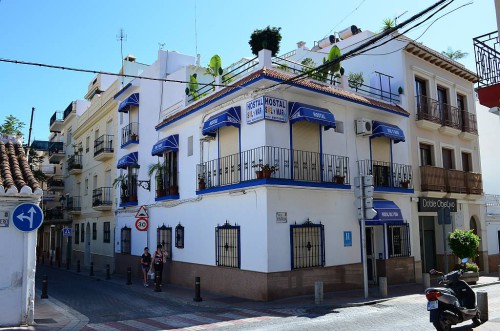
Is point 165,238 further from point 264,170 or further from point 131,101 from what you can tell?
point 264,170

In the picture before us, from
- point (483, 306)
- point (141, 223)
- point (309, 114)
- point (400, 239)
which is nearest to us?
point (483, 306)

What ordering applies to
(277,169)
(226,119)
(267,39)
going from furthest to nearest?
(267,39) < (226,119) < (277,169)

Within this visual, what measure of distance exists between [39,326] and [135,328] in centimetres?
224

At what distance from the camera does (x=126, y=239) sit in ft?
77.0

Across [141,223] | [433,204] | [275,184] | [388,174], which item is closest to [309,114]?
[275,184]

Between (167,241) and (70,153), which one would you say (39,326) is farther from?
(70,153)

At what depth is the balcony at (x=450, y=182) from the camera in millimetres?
18984

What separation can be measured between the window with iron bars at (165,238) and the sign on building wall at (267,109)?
23.5ft

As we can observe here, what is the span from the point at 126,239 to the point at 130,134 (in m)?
5.51

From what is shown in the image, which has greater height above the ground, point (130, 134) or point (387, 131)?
point (130, 134)

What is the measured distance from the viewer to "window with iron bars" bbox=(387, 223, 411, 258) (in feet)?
57.3

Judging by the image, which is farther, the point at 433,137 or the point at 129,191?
the point at 129,191

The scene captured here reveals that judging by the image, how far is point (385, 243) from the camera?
17.1 meters

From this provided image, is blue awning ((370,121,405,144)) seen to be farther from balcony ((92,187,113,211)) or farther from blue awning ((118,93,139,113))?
balcony ((92,187,113,211))
